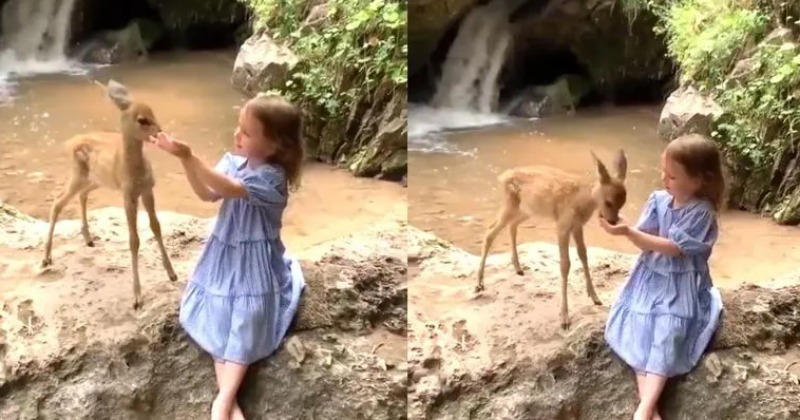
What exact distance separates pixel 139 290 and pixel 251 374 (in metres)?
0.24

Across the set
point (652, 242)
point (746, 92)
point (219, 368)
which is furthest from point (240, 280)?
point (746, 92)

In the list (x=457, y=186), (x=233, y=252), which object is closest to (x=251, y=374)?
(x=233, y=252)

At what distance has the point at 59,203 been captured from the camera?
1.76 metres

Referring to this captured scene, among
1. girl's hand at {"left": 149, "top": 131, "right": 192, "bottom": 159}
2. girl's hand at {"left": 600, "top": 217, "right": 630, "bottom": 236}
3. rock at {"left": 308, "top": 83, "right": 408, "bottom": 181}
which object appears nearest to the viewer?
girl's hand at {"left": 149, "top": 131, "right": 192, "bottom": 159}

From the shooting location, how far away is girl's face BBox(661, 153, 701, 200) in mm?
1729

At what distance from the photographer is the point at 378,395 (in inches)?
72.1

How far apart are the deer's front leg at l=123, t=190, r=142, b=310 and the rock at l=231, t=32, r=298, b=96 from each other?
0.87ft

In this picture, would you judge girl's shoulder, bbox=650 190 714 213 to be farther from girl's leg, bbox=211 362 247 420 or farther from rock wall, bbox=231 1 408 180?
girl's leg, bbox=211 362 247 420

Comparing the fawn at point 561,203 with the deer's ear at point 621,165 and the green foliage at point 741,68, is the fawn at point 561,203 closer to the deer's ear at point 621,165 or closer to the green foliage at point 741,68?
the deer's ear at point 621,165

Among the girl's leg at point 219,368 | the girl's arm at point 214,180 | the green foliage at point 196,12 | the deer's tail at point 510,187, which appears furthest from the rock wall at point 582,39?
the girl's leg at point 219,368

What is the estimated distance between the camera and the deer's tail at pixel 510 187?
1795 mm

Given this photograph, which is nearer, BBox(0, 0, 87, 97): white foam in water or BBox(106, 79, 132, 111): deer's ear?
BBox(106, 79, 132, 111): deer's ear

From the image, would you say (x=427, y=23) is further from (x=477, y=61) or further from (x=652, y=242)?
(x=652, y=242)

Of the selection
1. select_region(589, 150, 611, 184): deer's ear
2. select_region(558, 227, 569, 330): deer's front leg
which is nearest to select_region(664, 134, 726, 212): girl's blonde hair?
select_region(589, 150, 611, 184): deer's ear
